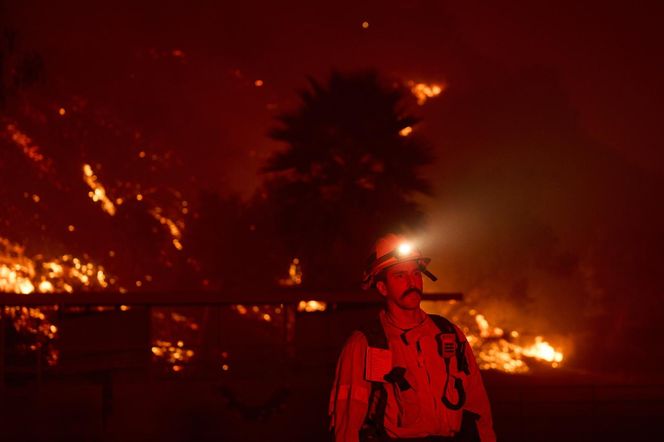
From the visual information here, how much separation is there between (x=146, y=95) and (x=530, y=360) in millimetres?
69114

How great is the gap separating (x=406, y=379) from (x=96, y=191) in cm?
7926

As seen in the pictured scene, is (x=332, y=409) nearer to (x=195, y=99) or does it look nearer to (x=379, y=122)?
(x=379, y=122)

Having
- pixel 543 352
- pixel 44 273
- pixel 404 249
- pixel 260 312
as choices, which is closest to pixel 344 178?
pixel 404 249

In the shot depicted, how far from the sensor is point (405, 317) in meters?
3.71

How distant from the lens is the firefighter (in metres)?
3.51

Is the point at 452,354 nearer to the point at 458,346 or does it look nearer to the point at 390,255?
the point at 458,346

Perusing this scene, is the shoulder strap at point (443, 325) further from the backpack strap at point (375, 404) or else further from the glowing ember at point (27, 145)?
the glowing ember at point (27, 145)

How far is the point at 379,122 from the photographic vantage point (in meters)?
23.0

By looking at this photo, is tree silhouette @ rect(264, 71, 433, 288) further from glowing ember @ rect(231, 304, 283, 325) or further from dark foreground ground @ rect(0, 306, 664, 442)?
glowing ember @ rect(231, 304, 283, 325)

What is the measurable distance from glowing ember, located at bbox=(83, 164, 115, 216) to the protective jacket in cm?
7657

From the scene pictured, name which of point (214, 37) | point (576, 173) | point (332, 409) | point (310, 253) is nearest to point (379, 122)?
point (310, 253)

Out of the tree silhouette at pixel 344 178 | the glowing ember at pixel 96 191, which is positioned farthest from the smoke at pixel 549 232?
the glowing ember at pixel 96 191

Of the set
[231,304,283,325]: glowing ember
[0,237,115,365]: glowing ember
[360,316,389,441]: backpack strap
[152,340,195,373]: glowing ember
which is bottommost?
[360,316,389,441]: backpack strap

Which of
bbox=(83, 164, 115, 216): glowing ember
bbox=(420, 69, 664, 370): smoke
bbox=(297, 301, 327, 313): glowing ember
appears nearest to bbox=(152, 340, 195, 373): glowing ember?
bbox=(297, 301, 327, 313): glowing ember
